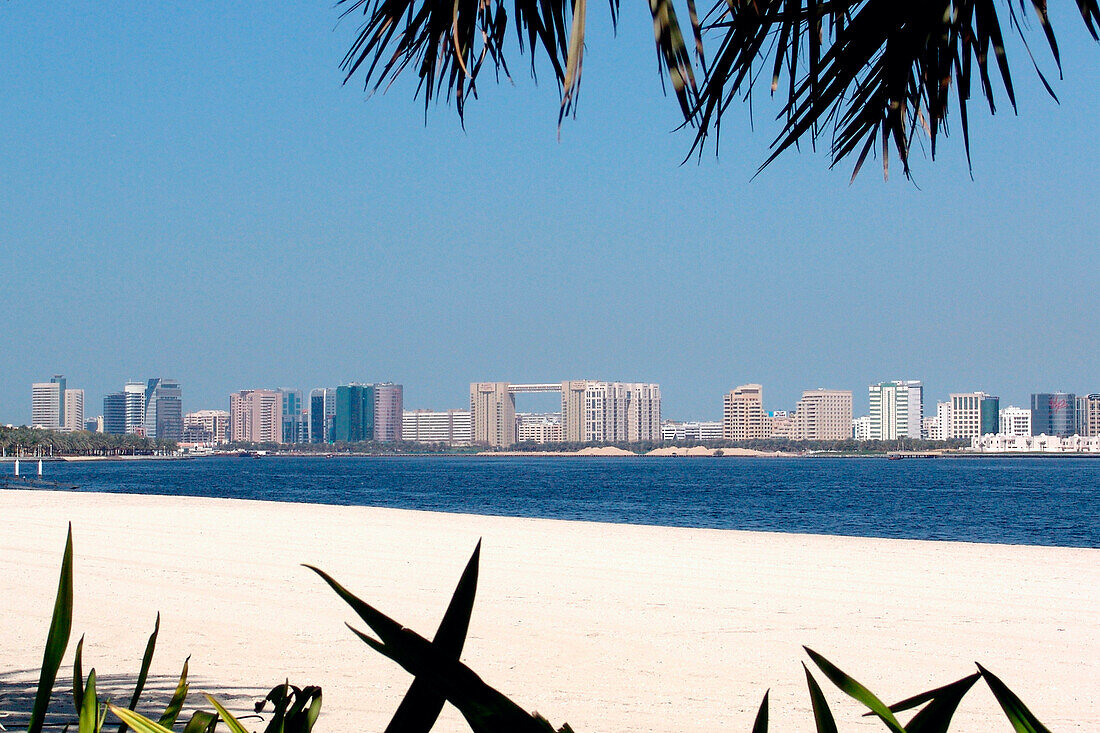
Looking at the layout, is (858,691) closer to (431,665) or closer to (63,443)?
(431,665)

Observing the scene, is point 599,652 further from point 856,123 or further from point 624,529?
point 624,529

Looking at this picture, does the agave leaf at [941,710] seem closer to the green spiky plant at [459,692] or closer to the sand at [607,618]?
the green spiky plant at [459,692]

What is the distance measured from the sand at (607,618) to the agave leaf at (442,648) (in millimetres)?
4386

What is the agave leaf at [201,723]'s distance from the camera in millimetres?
1227

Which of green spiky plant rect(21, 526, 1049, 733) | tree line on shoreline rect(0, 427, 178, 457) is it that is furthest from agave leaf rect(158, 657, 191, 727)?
tree line on shoreline rect(0, 427, 178, 457)

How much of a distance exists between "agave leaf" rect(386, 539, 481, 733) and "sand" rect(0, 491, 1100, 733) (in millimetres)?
4386

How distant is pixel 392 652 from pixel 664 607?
861cm

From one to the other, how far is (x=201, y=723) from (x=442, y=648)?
0.61 m

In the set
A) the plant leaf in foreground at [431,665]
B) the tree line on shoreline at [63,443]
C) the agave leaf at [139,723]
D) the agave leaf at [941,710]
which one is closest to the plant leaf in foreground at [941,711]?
the agave leaf at [941,710]

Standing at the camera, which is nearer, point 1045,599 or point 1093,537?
point 1045,599

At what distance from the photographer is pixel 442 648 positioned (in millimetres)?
769

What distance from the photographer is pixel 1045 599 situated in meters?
9.68

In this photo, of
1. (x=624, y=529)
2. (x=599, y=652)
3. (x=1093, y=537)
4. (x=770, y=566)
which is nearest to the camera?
(x=599, y=652)

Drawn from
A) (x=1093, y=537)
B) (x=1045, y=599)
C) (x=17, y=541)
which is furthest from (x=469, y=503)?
(x=1045, y=599)
